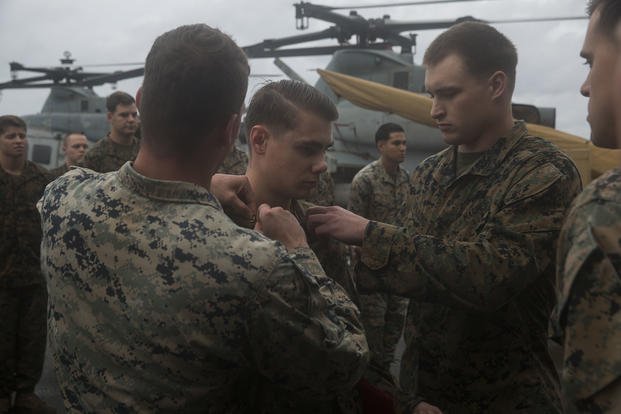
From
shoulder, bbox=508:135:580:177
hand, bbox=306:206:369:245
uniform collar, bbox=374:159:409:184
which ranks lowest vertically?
uniform collar, bbox=374:159:409:184

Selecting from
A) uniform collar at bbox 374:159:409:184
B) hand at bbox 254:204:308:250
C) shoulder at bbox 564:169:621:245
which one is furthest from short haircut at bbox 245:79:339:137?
uniform collar at bbox 374:159:409:184

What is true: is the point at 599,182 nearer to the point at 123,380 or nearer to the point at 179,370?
the point at 179,370

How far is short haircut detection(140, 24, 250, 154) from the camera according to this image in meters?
1.13

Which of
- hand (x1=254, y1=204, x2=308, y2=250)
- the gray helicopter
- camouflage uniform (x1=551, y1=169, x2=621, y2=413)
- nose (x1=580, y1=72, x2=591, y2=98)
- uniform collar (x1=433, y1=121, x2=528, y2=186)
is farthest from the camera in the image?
the gray helicopter

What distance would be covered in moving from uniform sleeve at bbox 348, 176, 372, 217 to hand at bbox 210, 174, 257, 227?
160 inches

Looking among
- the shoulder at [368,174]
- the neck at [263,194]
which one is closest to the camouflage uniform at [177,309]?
the neck at [263,194]

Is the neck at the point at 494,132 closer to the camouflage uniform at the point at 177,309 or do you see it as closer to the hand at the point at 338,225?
the hand at the point at 338,225

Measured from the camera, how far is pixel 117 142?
4.56 metres

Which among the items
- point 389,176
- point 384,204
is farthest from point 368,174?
point 384,204

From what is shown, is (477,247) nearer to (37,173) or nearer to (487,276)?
(487,276)

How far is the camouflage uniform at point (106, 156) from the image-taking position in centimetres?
440

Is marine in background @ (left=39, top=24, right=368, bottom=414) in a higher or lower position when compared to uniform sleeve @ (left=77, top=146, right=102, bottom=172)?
higher

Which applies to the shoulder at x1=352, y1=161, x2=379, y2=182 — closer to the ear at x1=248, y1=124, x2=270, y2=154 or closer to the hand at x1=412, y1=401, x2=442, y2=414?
the ear at x1=248, y1=124, x2=270, y2=154

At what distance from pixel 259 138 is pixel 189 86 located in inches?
29.1
